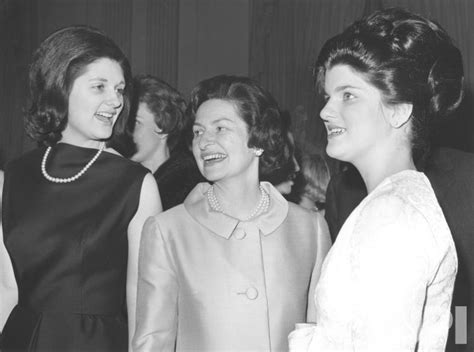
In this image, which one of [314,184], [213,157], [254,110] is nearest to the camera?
[213,157]

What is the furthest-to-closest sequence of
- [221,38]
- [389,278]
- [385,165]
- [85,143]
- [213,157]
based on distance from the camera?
1. [221,38]
2. [213,157]
3. [85,143]
4. [385,165]
5. [389,278]

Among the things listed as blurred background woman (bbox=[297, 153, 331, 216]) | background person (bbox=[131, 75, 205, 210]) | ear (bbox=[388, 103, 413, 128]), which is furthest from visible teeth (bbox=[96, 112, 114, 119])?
blurred background woman (bbox=[297, 153, 331, 216])

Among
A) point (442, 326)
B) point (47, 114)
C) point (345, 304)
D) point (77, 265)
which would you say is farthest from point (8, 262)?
point (442, 326)

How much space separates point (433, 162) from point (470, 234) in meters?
0.30

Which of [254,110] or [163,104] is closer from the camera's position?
[254,110]

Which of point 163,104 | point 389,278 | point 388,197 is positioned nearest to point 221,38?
point 163,104

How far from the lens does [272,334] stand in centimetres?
245

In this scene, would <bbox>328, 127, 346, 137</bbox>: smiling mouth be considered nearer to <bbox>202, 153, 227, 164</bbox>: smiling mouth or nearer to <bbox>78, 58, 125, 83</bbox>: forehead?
<bbox>202, 153, 227, 164</bbox>: smiling mouth

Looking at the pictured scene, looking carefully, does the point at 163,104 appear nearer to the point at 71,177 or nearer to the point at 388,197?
the point at 71,177

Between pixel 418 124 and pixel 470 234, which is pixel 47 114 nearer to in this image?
pixel 418 124

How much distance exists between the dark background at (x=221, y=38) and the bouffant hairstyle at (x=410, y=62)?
1.22 m

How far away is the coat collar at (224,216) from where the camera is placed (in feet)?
8.35

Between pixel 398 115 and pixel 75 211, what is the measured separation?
1112 mm

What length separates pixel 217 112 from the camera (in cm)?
268
